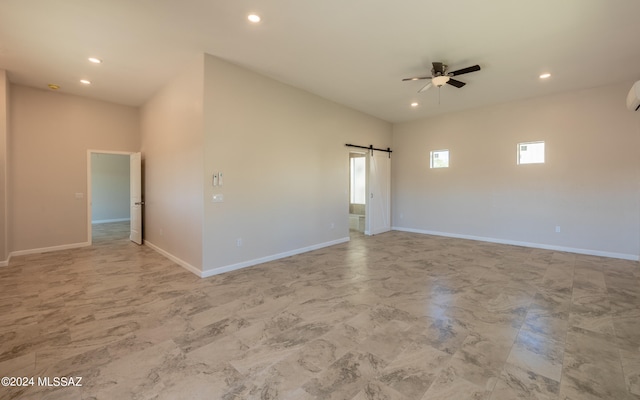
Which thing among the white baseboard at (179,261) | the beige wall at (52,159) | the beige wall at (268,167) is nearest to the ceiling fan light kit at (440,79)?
the beige wall at (268,167)

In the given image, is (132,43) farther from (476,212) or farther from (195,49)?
(476,212)

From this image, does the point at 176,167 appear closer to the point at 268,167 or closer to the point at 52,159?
the point at 268,167

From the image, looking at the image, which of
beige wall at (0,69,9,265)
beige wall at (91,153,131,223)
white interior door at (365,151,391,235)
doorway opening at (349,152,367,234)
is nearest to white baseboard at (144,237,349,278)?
white interior door at (365,151,391,235)

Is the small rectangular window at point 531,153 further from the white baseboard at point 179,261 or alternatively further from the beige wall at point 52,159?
the beige wall at point 52,159

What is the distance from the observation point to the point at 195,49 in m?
3.78

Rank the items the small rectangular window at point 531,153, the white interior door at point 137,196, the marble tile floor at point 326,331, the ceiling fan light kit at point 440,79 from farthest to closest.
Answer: the white interior door at point 137,196
the small rectangular window at point 531,153
the ceiling fan light kit at point 440,79
the marble tile floor at point 326,331

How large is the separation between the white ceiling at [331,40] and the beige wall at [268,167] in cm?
40

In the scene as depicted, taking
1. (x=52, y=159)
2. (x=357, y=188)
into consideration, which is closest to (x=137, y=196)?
(x=52, y=159)

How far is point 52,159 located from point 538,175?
9.99m

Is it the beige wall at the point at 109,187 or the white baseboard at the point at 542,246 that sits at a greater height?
the beige wall at the point at 109,187

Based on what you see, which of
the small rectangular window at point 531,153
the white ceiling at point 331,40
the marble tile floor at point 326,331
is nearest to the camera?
the marble tile floor at point 326,331

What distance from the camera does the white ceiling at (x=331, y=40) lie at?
2883 millimetres

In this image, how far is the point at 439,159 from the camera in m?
7.40

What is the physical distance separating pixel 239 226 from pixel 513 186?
5899 millimetres
